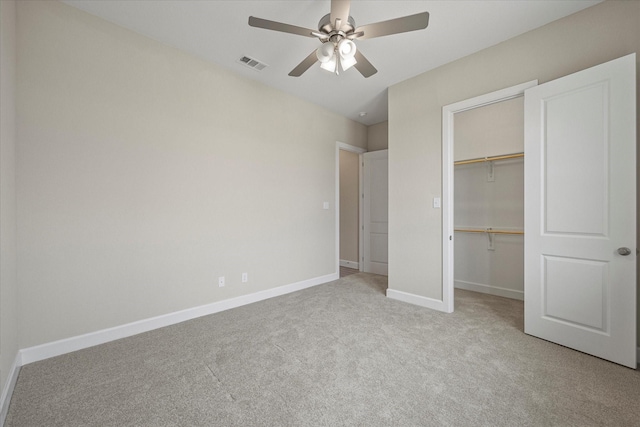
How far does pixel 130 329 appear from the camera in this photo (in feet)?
8.18

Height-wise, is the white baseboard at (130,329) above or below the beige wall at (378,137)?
below

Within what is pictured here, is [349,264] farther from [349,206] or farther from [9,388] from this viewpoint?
[9,388]

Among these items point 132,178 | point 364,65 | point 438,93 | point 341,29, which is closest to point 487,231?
point 438,93

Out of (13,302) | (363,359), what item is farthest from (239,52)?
(363,359)

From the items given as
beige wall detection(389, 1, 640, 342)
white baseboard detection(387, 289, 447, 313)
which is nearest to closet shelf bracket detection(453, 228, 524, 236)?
beige wall detection(389, 1, 640, 342)

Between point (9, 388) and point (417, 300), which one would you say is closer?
point (9, 388)

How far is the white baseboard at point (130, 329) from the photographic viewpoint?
2.10 meters

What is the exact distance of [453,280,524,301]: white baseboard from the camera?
3.54 metres

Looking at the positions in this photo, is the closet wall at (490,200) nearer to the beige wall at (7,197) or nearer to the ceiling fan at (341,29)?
the ceiling fan at (341,29)

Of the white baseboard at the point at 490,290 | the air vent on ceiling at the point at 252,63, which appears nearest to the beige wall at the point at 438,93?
the white baseboard at the point at 490,290

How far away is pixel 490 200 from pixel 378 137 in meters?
2.24

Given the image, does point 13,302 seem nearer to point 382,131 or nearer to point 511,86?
point 511,86

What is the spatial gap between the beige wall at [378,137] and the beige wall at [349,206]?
0.49 meters

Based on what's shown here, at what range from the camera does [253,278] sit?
3473 mm
